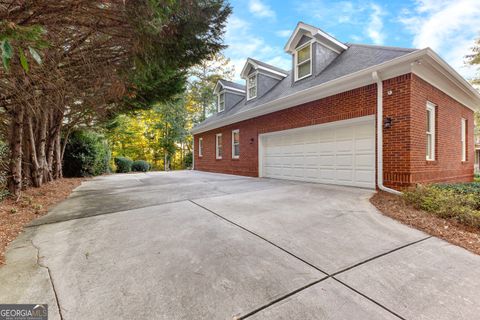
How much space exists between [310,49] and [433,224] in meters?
6.87

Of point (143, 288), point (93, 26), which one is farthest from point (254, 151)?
point (143, 288)

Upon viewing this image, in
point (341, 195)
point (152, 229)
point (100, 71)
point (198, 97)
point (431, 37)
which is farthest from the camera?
point (198, 97)

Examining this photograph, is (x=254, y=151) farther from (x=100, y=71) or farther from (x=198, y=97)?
(x=198, y=97)

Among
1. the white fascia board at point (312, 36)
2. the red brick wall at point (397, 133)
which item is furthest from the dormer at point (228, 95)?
the red brick wall at point (397, 133)

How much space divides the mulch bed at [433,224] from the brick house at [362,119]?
1345mm

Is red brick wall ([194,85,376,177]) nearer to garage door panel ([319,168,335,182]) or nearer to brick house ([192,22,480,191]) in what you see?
brick house ([192,22,480,191])

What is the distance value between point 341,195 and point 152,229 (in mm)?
4487

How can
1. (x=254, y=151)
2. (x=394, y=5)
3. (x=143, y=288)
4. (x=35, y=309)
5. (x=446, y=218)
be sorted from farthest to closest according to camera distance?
(x=254, y=151) → (x=394, y=5) → (x=446, y=218) → (x=143, y=288) → (x=35, y=309)

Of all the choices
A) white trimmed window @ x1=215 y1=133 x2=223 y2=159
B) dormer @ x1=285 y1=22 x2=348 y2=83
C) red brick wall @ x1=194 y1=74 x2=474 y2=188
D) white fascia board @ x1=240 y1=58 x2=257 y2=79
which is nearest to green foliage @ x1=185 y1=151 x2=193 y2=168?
white trimmed window @ x1=215 y1=133 x2=223 y2=159

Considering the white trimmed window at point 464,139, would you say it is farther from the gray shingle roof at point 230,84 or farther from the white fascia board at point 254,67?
the gray shingle roof at point 230,84

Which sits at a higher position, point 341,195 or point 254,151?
point 254,151

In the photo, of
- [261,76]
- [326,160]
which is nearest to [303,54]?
[261,76]

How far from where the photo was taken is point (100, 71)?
14.1ft

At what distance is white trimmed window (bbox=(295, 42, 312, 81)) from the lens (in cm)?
788
